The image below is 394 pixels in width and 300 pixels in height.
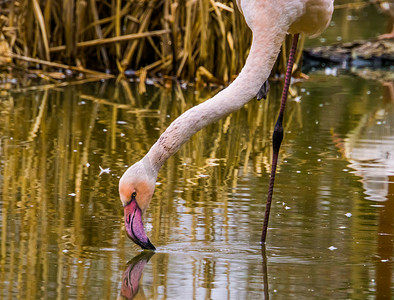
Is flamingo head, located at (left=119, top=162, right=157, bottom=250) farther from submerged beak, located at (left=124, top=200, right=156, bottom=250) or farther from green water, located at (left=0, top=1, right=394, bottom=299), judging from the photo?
green water, located at (left=0, top=1, right=394, bottom=299)

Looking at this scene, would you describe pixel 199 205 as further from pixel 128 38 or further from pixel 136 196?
pixel 128 38

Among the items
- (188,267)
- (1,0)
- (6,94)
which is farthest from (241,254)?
(1,0)

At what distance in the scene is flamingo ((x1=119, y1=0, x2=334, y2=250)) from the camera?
14.8 ft

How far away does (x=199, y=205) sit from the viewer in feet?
18.3

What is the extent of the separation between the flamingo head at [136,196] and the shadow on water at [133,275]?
0.19 ft

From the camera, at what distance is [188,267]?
14.4ft

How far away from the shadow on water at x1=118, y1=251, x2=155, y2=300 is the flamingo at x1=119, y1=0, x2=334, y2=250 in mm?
61

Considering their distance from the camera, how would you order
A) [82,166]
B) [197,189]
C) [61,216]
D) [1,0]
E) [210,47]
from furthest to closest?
[1,0] → [210,47] → [82,166] → [197,189] → [61,216]

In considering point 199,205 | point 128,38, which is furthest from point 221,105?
point 128,38

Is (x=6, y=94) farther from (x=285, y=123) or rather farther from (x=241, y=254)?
(x=241, y=254)

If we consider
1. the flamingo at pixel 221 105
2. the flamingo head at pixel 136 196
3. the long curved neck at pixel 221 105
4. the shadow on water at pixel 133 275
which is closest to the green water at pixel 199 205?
the shadow on water at pixel 133 275

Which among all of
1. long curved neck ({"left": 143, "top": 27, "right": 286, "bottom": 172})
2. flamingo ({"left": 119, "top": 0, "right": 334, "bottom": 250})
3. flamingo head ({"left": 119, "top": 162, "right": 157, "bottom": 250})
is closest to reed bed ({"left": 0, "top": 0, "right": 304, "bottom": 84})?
flamingo ({"left": 119, "top": 0, "right": 334, "bottom": 250})

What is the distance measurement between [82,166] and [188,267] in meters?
2.30

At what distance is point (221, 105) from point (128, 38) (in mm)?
6401
